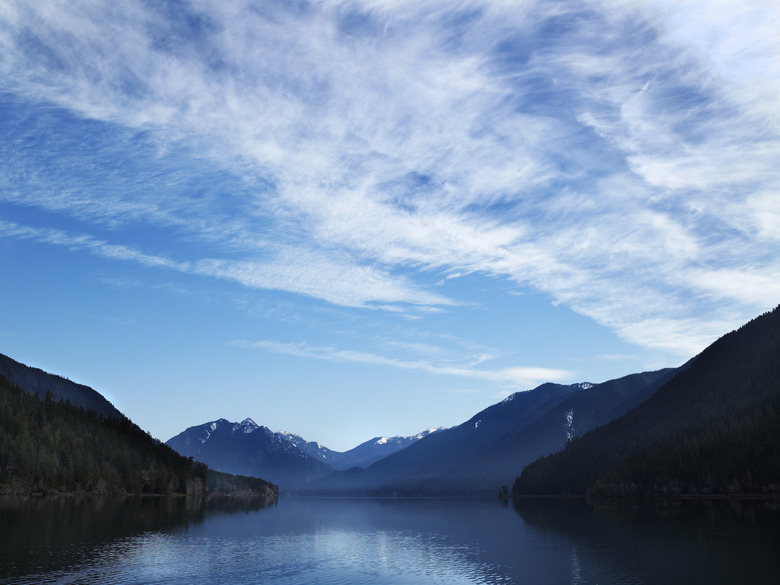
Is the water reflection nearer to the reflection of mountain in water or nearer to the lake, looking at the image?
the lake

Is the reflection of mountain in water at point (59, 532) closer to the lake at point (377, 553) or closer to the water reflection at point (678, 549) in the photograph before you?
the lake at point (377, 553)

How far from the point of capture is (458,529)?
6275 inches

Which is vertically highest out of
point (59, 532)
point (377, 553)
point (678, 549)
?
point (59, 532)

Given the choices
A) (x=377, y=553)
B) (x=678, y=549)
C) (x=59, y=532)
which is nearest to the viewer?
(x=678, y=549)

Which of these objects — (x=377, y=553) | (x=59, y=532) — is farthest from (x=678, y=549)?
(x=59, y=532)

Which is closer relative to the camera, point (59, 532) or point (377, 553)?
point (377, 553)

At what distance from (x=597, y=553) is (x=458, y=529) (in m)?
66.5

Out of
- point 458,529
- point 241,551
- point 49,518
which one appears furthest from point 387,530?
point 49,518

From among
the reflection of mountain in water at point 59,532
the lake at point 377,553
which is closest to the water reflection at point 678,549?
the lake at point 377,553

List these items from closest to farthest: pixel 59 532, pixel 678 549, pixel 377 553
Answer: pixel 678 549, pixel 377 553, pixel 59 532

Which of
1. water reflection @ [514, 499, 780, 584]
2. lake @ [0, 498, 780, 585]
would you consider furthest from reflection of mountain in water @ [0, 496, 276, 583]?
water reflection @ [514, 499, 780, 584]

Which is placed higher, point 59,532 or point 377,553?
point 59,532

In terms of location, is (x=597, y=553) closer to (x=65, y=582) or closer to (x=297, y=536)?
(x=297, y=536)

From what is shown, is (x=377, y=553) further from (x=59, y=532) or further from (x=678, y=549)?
(x=59, y=532)
